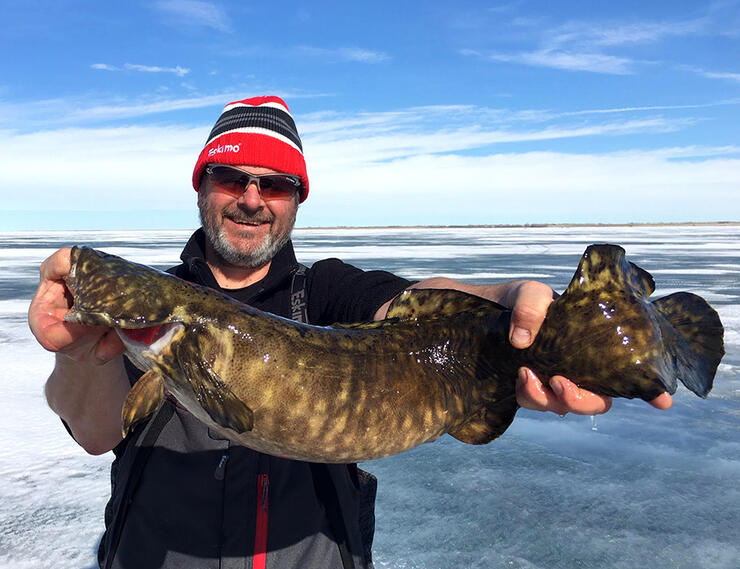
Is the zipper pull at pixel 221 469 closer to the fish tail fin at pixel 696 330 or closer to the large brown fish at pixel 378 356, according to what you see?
the large brown fish at pixel 378 356

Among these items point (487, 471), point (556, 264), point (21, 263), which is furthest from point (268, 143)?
point (21, 263)

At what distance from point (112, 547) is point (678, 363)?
2.45 meters

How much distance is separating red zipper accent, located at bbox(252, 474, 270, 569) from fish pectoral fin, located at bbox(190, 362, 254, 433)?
1.47ft

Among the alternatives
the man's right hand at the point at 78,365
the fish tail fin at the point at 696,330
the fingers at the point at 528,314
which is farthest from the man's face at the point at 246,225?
the fish tail fin at the point at 696,330

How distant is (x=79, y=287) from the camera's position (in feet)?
7.65

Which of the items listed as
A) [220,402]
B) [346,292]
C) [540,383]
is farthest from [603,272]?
[220,402]

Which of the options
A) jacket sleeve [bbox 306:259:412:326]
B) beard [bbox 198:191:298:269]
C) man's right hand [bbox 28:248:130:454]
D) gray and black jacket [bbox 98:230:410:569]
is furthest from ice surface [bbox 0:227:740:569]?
beard [bbox 198:191:298:269]

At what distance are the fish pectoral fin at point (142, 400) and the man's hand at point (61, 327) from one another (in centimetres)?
29

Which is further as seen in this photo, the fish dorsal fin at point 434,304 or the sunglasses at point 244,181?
the sunglasses at point 244,181

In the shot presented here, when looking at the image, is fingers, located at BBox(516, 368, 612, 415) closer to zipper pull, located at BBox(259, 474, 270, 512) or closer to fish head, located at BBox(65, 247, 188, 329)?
zipper pull, located at BBox(259, 474, 270, 512)

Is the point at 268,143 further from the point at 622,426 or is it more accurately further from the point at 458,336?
the point at 622,426

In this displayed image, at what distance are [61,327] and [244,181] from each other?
152cm

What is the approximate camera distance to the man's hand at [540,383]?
2.18 m

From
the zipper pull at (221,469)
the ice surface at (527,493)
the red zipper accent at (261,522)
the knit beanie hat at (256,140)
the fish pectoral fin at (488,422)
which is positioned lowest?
the ice surface at (527,493)
